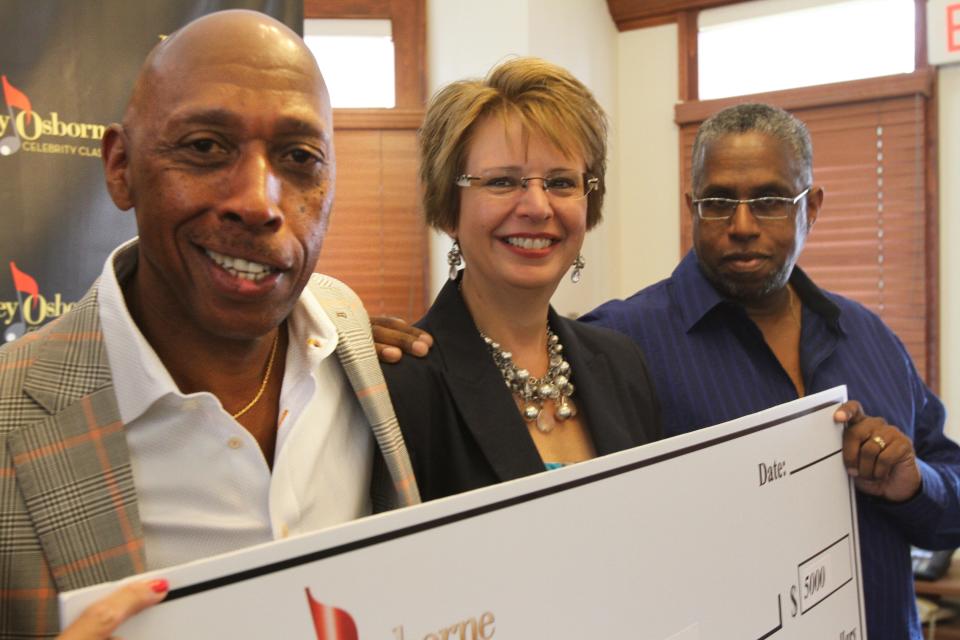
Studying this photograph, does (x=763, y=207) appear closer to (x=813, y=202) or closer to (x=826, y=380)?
(x=813, y=202)

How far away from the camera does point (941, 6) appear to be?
12.1 ft

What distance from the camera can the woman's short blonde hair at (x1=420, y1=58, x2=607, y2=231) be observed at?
1341 millimetres

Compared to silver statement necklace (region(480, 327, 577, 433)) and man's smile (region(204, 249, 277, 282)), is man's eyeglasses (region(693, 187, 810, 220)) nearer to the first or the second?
silver statement necklace (region(480, 327, 577, 433))

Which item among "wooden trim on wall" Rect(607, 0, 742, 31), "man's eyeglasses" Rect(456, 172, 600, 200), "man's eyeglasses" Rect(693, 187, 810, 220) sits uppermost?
"wooden trim on wall" Rect(607, 0, 742, 31)

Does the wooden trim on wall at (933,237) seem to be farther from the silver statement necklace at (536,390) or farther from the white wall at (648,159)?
the silver statement necklace at (536,390)

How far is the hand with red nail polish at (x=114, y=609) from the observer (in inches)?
22.7

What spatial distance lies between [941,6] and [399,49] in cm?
240

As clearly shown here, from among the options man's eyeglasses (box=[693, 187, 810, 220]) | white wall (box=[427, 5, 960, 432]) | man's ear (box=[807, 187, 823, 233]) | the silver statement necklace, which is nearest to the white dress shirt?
the silver statement necklace

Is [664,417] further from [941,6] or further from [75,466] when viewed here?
[941,6]

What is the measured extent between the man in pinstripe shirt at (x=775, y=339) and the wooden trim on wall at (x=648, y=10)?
9.41 ft

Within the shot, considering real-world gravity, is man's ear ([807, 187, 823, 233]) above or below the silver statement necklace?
above

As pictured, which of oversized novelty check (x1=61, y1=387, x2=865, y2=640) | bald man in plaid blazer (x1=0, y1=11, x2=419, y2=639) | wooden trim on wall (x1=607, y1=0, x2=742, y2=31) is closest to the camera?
oversized novelty check (x1=61, y1=387, x2=865, y2=640)

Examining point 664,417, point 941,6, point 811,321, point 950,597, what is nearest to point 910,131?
point 941,6

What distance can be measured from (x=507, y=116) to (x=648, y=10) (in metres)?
3.39
